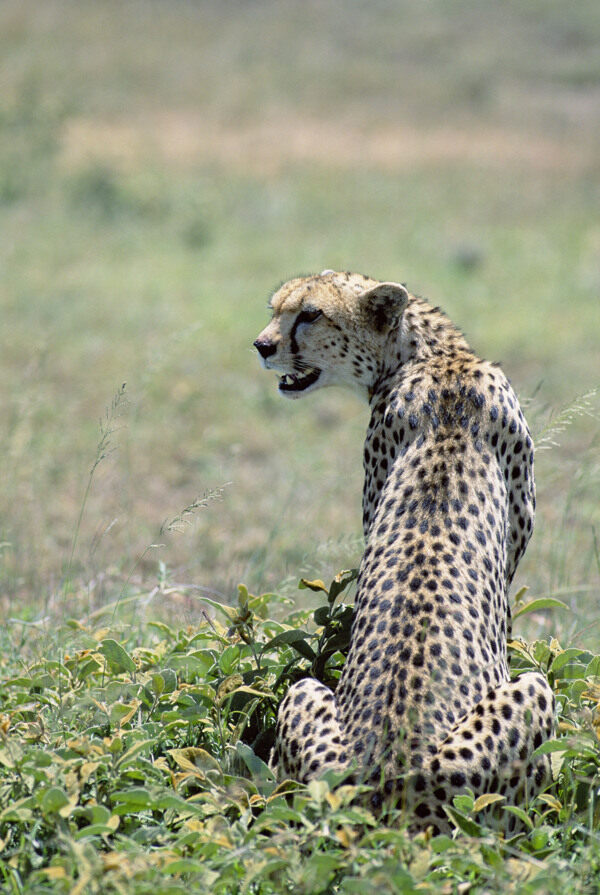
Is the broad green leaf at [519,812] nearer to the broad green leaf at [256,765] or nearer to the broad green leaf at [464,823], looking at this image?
the broad green leaf at [464,823]

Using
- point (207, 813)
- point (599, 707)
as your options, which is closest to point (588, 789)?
point (599, 707)

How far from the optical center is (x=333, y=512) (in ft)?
18.5

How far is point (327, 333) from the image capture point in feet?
9.66

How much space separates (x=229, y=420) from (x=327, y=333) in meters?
3.92

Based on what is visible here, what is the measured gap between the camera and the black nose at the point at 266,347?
115 inches

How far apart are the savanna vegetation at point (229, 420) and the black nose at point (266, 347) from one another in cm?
38

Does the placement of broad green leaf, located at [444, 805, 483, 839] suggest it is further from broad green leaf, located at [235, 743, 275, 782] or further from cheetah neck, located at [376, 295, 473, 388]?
cheetah neck, located at [376, 295, 473, 388]

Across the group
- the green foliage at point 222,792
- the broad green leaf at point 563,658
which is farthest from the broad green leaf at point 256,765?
Answer: the broad green leaf at point 563,658

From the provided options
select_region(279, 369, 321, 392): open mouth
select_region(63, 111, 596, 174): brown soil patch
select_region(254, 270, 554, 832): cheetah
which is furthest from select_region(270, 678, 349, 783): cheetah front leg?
select_region(63, 111, 596, 174): brown soil patch

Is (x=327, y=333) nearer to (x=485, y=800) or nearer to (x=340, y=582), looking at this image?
(x=340, y=582)

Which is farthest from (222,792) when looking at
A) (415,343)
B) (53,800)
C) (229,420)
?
(229,420)

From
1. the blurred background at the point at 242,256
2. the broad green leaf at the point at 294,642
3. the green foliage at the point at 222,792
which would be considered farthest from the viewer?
the blurred background at the point at 242,256

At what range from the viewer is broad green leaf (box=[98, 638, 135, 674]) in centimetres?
264

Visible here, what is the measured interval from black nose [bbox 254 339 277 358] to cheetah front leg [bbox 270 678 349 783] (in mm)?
885
